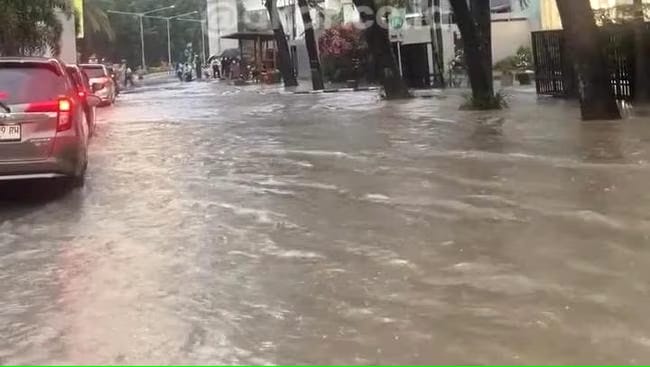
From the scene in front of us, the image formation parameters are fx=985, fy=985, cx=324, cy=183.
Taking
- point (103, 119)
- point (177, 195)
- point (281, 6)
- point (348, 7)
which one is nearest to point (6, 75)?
point (177, 195)

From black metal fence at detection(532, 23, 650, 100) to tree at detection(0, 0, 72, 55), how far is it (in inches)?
494

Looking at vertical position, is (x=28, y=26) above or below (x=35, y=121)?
above

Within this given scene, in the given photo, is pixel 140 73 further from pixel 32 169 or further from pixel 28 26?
pixel 32 169

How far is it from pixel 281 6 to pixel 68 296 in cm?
6068

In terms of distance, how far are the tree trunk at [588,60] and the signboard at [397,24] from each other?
60.4 ft

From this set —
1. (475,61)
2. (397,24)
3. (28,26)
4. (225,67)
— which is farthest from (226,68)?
(475,61)

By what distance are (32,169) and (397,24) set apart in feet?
90.1

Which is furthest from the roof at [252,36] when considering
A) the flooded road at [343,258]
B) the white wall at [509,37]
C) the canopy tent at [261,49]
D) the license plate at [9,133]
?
the license plate at [9,133]

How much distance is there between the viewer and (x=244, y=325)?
18.6 ft

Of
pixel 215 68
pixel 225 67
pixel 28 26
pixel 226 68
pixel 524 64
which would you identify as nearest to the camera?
pixel 28 26

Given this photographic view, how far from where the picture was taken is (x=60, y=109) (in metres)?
10.1

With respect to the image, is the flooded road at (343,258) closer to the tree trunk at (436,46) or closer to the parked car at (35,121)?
the parked car at (35,121)

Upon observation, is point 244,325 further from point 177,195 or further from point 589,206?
point 177,195

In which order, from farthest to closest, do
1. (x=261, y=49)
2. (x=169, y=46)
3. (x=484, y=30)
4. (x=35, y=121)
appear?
(x=169, y=46) → (x=261, y=49) → (x=484, y=30) → (x=35, y=121)
